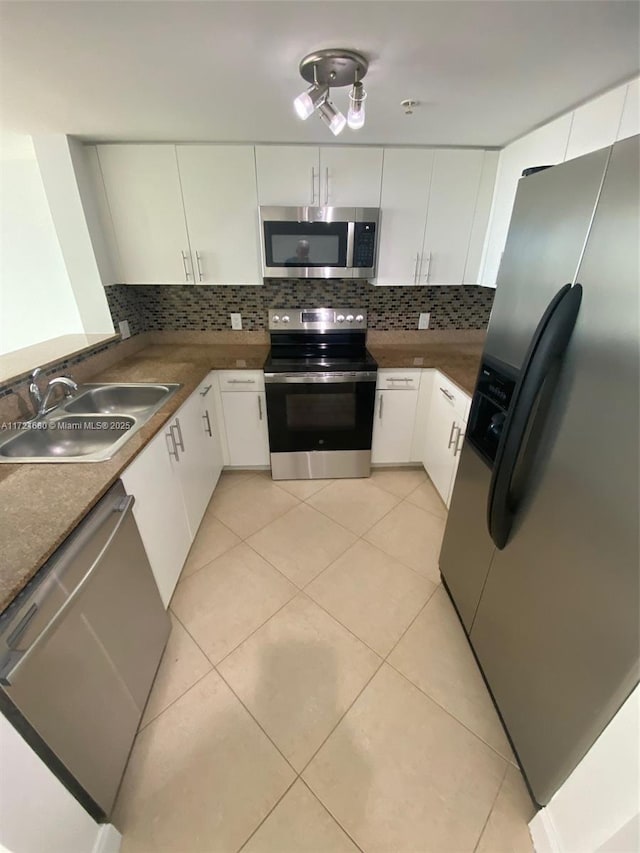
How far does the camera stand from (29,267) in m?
2.34

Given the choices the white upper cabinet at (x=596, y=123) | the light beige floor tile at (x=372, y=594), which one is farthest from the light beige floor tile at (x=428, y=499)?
the white upper cabinet at (x=596, y=123)

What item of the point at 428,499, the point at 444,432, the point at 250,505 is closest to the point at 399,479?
the point at 428,499

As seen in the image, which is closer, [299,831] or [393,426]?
[299,831]

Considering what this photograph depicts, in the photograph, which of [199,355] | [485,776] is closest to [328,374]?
[199,355]

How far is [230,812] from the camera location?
3.31 ft

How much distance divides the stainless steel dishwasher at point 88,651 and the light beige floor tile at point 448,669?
99 centimetres

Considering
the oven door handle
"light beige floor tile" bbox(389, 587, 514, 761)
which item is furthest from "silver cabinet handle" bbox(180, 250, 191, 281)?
"light beige floor tile" bbox(389, 587, 514, 761)

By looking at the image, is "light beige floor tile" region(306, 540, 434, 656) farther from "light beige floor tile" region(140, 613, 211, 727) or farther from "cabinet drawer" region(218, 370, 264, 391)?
"cabinet drawer" region(218, 370, 264, 391)

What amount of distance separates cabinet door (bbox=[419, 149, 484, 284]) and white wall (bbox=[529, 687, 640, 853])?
2216 mm

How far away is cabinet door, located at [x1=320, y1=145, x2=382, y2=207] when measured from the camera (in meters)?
1.92

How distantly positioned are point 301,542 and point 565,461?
4.84 ft

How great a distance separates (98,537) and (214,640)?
2.63 feet

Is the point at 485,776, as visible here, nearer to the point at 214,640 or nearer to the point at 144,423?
the point at 214,640

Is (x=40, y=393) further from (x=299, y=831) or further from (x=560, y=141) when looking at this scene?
(x=560, y=141)
